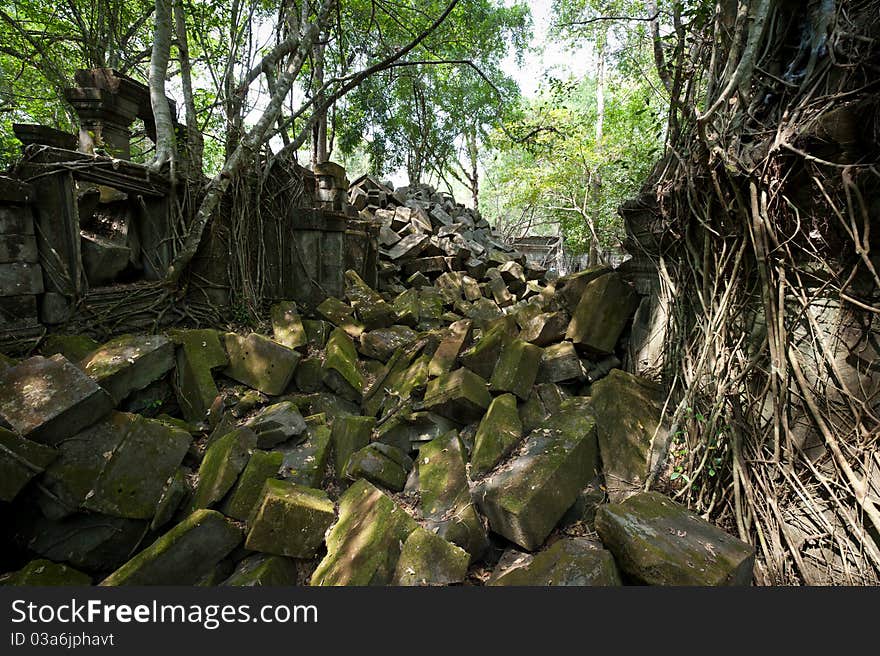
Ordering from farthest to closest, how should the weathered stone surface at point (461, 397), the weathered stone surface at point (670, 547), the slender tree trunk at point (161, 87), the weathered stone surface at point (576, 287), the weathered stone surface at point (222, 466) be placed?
1. the slender tree trunk at point (161, 87)
2. the weathered stone surface at point (576, 287)
3. the weathered stone surface at point (461, 397)
4. the weathered stone surface at point (222, 466)
5. the weathered stone surface at point (670, 547)

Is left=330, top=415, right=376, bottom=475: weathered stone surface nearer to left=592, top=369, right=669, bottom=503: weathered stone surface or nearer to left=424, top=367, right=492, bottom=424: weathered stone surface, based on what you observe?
left=424, top=367, right=492, bottom=424: weathered stone surface

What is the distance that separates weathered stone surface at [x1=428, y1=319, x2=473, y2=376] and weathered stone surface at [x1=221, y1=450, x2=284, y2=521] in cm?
152

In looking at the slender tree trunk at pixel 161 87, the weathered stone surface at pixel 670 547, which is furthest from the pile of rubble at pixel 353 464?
the slender tree trunk at pixel 161 87

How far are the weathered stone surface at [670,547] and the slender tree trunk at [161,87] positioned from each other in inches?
209

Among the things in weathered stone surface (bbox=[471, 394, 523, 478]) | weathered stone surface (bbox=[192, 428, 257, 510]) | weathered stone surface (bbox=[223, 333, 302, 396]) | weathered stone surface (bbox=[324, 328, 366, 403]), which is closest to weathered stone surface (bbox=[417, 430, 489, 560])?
weathered stone surface (bbox=[471, 394, 523, 478])

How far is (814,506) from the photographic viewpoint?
200cm

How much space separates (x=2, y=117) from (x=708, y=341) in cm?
1885

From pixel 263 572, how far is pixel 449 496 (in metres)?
1.11

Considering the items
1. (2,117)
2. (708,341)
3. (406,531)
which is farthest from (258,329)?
(2,117)

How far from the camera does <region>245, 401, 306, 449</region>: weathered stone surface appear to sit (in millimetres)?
3266

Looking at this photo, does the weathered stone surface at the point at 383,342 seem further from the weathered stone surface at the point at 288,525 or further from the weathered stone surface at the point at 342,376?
the weathered stone surface at the point at 288,525

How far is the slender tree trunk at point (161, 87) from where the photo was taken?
457 centimetres

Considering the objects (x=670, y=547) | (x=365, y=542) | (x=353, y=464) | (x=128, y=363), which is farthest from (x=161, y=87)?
(x=670, y=547)

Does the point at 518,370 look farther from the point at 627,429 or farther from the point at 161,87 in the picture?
the point at 161,87
